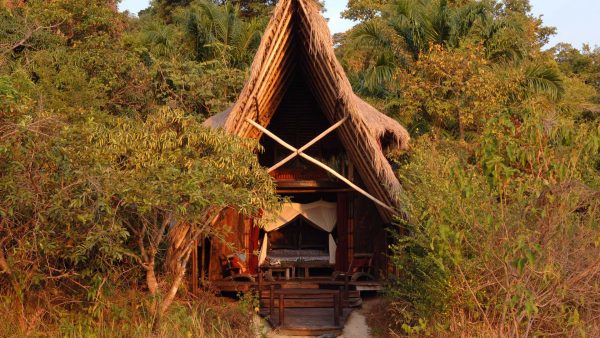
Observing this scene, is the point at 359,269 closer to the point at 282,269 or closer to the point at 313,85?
the point at 282,269

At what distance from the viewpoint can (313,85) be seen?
33.6 ft

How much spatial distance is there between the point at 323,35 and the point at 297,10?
22.8 inches

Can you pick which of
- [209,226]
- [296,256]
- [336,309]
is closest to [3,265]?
[209,226]

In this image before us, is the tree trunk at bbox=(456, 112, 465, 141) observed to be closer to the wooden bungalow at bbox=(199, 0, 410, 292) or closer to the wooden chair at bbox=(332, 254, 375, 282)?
the wooden bungalow at bbox=(199, 0, 410, 292)

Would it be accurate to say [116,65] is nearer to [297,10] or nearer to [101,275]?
[297,10]

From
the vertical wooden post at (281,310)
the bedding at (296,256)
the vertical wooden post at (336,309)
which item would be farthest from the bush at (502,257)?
the bedding at (296,256)

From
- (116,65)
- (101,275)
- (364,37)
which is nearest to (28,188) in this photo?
(101,275)

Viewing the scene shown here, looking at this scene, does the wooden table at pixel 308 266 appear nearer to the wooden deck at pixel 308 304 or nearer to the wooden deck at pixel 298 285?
the wooden deck at pixel 308 304

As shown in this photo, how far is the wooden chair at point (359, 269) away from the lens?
1005 centimetres

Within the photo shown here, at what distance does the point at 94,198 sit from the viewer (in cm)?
636

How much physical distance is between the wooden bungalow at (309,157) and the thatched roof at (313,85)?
0.05 ft

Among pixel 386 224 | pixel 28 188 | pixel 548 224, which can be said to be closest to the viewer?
pixel 548 224

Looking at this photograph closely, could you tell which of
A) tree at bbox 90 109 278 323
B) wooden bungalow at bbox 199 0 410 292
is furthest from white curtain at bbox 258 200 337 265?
tree at bbox 90 109 278 323

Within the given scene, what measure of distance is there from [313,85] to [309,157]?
1.64 meters
